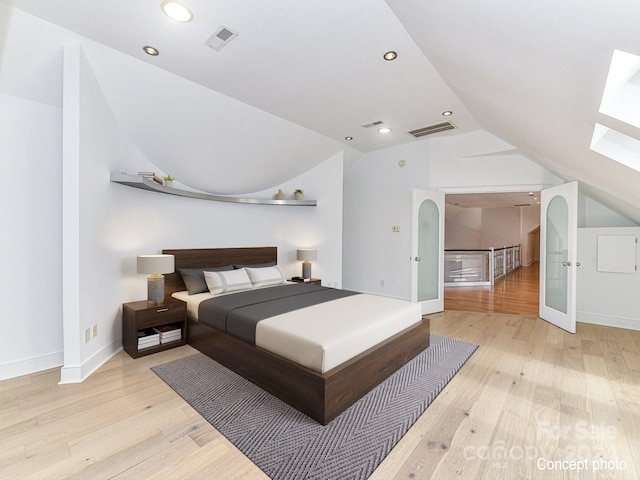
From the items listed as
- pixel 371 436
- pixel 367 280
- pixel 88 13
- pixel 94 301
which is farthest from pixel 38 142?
pixel 367 280

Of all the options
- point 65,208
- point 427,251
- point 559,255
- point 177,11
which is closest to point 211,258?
point 65,208

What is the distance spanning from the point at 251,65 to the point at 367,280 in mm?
4339

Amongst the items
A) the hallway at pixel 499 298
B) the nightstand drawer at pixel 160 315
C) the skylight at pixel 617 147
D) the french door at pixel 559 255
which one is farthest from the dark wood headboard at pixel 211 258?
the french door at pixel 559 255

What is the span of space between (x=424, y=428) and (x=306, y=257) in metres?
3.33

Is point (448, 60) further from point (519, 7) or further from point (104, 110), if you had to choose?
point (104, 110)

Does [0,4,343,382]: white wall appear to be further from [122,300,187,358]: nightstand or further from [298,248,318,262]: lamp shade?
[298,248,318,262]: lamp shade

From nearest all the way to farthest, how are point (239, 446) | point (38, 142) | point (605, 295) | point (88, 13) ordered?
point (239, 446)
point (88, 13)
point (38, 142)
point (605, 295)

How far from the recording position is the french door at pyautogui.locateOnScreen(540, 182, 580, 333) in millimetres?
3930

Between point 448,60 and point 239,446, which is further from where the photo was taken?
point 448,60

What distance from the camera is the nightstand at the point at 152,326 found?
118 inches

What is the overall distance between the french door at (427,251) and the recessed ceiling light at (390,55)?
246 centimetres

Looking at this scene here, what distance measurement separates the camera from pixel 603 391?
240 cm

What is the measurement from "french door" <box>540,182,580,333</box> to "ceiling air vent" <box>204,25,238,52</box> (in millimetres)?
4447

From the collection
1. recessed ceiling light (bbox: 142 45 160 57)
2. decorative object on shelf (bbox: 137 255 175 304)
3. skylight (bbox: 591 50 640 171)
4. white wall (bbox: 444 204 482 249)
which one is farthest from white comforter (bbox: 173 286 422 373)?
white wall (bbox: 444 204 482 249)
